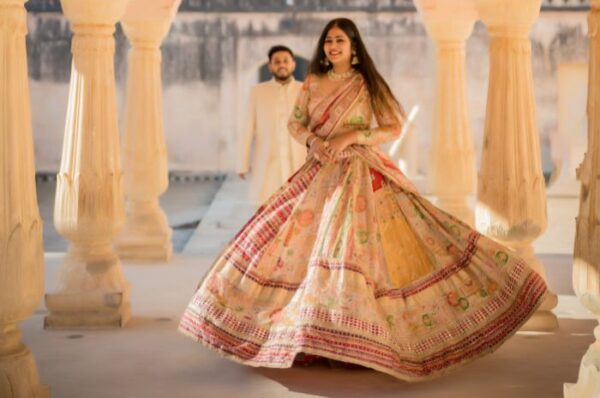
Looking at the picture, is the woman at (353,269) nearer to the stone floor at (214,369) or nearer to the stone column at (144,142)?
the stone floor at (214,369)

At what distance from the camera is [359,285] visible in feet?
17.9

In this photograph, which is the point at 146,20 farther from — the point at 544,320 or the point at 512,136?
the point at 544,320

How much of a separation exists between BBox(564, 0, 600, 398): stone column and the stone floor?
723 mm

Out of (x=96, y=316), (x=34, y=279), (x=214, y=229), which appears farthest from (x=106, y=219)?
(x=214, y=229)

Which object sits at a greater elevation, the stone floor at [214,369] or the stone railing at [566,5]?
the stone railing at [566,5]

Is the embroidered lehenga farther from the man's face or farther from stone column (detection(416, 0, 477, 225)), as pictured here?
stone column (detection(416, 0, 477, 225))

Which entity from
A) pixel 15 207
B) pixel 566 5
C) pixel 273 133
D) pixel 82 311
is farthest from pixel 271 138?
pixel 566 5

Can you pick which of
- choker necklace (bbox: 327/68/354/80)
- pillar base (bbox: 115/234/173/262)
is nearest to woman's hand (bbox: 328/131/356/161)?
choker necklace (bbox: 327/68/354/80)

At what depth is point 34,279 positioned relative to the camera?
493 centimetres

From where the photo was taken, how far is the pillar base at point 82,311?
6.87 metres

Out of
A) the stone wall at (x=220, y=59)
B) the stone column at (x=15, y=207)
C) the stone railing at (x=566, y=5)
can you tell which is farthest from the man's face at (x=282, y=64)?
the stone railing at (x=566, y=5)

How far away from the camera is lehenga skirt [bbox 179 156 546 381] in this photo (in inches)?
211

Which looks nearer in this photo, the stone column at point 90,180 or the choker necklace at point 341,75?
the choker necklace at point 341,75

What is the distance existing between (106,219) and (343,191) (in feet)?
6.02
